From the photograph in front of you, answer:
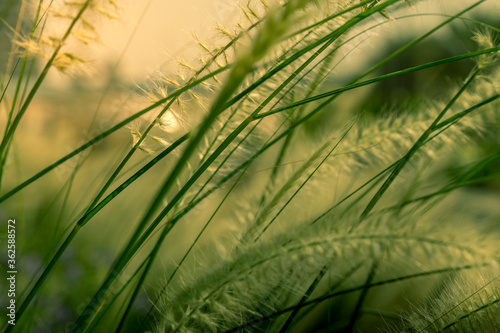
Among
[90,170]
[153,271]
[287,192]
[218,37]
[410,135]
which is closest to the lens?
[218,37]

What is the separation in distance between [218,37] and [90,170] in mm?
820

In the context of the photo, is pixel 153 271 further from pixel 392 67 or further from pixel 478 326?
pixel 392 67

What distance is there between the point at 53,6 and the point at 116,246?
0.58m

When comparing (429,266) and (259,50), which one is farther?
(429,266)

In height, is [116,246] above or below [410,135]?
below

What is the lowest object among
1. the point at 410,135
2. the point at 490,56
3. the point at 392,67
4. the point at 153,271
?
the point at 153,271

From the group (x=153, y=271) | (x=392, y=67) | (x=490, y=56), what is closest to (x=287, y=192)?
(x=490, y=56)

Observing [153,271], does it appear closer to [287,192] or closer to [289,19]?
[287,192]

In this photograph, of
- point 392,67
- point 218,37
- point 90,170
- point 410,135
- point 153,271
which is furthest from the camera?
point 392,67

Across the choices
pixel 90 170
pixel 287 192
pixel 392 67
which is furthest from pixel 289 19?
pixel 392 67

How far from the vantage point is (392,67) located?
70.7 inches

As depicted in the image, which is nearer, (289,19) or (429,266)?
(289,19)

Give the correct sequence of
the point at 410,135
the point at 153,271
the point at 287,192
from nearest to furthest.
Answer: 1. the point at 287,192
2. the point at 410,135
3. the point at 153,271

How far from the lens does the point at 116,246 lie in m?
0.97
